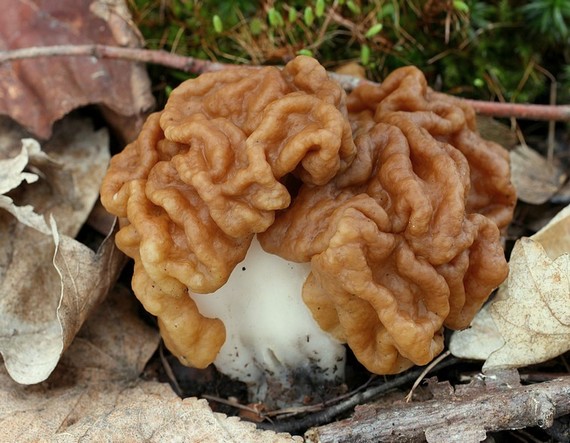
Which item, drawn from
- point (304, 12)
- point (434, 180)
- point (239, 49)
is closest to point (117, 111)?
point (239, 49)

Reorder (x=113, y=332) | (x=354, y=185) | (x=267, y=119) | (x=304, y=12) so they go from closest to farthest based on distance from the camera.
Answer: (x=267, y=119) < (x=354, y=185) < (x=113, y=332) < (x=304, y=12)

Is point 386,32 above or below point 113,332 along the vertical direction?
above

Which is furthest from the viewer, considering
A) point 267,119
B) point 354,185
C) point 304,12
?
point 304,12

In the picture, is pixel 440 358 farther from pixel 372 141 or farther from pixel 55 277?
pixel 55 277

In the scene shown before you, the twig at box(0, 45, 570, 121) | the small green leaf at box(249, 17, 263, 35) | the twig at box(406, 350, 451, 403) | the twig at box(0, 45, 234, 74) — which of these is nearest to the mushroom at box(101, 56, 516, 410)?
the twig at box(406, 350, 451, 403)

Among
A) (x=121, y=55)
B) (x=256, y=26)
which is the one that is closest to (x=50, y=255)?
(x=121, y=55)

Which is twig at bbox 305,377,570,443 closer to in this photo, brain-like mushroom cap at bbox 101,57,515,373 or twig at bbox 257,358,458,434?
brain-like mushroom cap at bbox 101,57,515,373

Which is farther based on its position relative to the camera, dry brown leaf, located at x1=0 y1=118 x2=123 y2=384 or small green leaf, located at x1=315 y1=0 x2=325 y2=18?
small green leaf, located at x1=315 y1=0 x2=325 y2=18

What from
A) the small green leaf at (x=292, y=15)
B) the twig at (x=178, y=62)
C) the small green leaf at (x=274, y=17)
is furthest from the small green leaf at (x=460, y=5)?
the small green leaf at (x=274, y=17)
